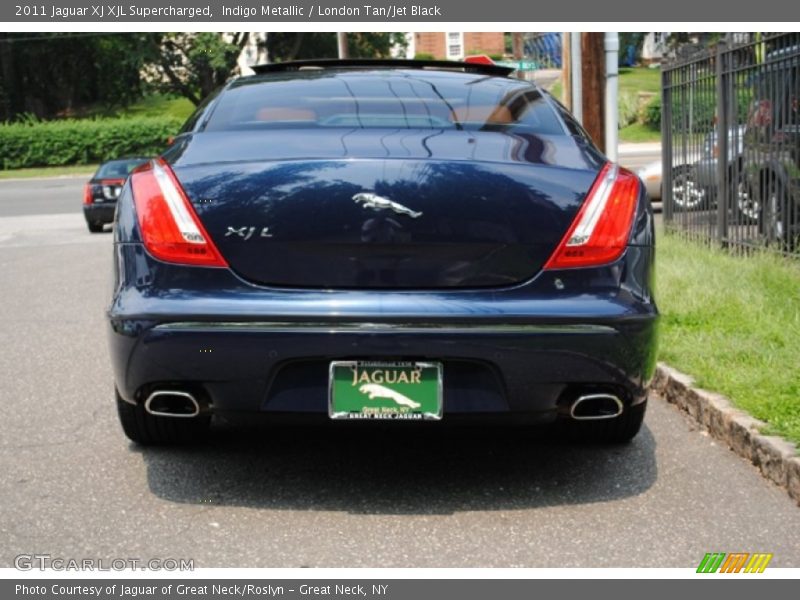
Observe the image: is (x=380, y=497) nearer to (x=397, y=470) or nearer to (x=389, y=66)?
(x=397, y=470)

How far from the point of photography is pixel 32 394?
5.98 m

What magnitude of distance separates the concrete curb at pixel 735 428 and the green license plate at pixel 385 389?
1.34 meters

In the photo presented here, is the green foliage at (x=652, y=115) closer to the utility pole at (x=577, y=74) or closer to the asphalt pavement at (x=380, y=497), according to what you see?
the utility pole at (x=577, y=74)

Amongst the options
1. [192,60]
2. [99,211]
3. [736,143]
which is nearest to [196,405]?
[736,143]

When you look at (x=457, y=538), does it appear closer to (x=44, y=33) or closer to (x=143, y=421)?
(x=143, y=421)

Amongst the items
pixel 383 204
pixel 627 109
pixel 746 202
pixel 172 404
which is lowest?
pixel 627 109

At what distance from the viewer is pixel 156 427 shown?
4.62m

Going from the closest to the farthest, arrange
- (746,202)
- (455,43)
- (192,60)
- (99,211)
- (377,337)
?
(377,337), (746,202), (99,211), (192,60), (455,43)

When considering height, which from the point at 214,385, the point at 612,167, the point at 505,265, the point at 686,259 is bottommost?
the point at 686,259

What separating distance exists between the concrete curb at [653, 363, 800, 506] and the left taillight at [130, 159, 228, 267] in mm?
2141

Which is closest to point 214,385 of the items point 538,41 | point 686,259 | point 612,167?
point 612,167

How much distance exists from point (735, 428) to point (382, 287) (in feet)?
5.77

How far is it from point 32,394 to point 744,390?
3.55 metres

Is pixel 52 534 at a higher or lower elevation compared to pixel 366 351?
lower
